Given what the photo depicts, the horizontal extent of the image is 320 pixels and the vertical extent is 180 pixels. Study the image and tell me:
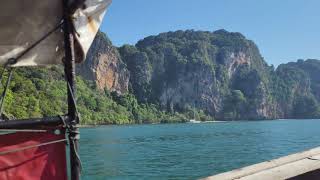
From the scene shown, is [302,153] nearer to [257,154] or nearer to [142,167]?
[142,167]

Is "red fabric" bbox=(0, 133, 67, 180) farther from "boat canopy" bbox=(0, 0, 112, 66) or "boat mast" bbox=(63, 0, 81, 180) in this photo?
"boat canopy" bbox=(0, 0, 112, 66)

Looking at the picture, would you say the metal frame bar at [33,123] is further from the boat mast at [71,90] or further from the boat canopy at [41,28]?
the boat canopy at [41,28]

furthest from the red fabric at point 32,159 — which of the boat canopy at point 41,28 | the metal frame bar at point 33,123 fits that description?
the boat canopy at point 41,28

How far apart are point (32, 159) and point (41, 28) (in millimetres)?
1241

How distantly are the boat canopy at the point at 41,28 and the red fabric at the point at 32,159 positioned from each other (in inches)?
37.8

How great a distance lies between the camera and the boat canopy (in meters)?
4.15

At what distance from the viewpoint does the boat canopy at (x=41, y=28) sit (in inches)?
163

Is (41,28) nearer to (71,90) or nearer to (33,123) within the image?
(71,90)

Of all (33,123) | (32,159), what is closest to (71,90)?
(33,123)

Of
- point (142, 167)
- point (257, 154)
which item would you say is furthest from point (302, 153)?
point (257, 154)

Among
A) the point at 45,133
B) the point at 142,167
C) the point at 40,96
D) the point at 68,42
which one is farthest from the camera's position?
the point at 40,96

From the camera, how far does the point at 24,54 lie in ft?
14.4

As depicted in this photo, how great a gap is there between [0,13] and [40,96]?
473 ft

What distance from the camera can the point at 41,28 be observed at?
4273 mm
